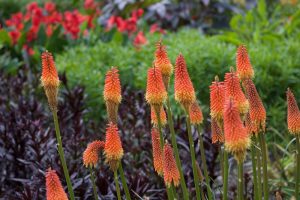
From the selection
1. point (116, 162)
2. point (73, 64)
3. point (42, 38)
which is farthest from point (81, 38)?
point (116, 162)

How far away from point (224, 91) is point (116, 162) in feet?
1.49

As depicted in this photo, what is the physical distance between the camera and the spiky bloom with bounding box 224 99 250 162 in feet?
6.05

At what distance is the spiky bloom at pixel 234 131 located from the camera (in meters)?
1.84

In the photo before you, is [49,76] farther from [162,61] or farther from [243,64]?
[243,64]

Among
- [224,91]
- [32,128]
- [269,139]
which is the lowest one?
[269,139]

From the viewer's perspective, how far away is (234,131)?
73.4 inches

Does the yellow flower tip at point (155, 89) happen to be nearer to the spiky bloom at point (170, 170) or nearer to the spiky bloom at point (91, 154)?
the spiky bloom at point (170, 170)

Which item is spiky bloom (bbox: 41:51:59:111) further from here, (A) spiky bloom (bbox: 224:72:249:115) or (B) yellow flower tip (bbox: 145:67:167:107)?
(A) spiky bloom (bbox: 224:72:249:115)

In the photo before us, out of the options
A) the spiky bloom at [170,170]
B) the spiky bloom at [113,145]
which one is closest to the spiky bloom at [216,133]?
the spiky bloom at [170,170]

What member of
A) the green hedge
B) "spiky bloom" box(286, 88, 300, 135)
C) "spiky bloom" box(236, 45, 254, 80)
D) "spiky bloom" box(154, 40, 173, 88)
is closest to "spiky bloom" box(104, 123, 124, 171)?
"spiky bloom" box(154, 40, 173, 88)

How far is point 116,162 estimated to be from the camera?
228 centimetres

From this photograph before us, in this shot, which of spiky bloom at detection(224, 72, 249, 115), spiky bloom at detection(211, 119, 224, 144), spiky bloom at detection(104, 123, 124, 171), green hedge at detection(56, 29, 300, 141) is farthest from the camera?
green hedge at detection(56, 29, 300, 141)

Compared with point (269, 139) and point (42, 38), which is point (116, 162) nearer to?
point (269, 139)

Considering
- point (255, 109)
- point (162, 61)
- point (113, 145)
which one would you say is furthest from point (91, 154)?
point (255, 109)
